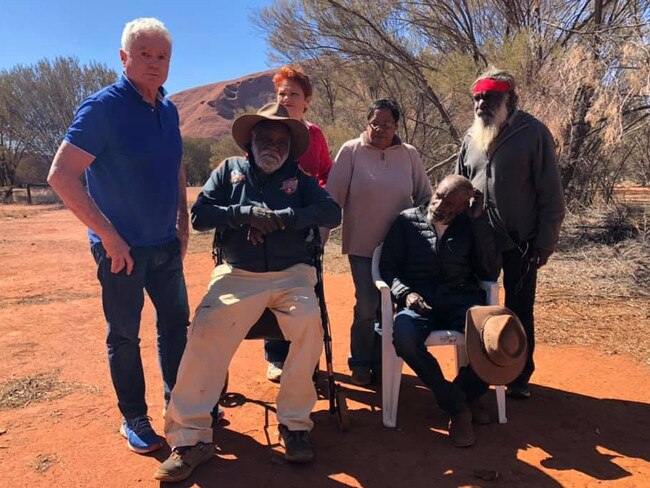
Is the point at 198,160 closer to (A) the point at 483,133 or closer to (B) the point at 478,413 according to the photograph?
(A) the point at 483,133

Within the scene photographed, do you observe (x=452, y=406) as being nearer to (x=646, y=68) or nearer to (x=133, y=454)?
(x=133, y=454)

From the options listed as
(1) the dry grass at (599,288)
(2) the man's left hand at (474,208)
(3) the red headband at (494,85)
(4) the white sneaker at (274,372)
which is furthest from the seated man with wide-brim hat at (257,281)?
(1) the dry grass at (599,288)

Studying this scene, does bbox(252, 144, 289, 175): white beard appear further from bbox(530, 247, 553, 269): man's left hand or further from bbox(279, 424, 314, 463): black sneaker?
bbox(530, 247, 553, 269): man's left hand

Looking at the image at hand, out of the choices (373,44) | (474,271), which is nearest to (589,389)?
(474,271)

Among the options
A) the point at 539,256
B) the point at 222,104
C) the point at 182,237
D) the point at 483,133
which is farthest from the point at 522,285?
the point at 222,104

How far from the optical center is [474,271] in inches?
127

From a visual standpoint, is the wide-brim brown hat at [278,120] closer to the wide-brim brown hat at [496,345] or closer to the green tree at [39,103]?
the wide-brim brown hat at [496,345]

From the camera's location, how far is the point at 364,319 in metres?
3.59

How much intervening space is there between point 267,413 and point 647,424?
88.5 inches

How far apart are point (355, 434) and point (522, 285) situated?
1.41 meters

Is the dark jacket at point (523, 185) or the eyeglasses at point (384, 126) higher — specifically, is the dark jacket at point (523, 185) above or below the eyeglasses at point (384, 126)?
below

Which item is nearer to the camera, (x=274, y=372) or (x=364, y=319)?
(x=364, y=319)

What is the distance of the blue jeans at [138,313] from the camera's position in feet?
8.66

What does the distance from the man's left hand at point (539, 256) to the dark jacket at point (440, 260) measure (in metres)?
0.24
